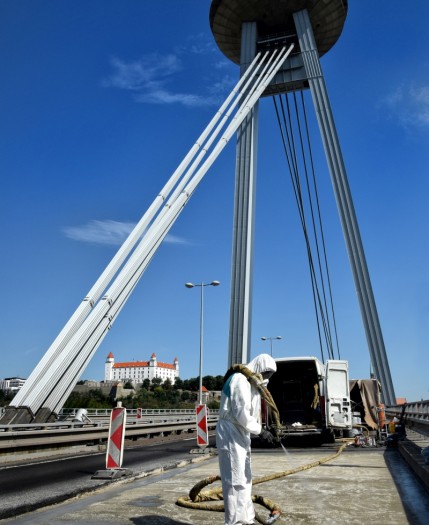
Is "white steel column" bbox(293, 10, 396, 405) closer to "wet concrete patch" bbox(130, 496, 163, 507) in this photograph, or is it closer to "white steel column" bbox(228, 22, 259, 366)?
"white steel column" bbox(228, 22, 259, 366)

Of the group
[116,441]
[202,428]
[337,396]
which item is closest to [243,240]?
[337,396]

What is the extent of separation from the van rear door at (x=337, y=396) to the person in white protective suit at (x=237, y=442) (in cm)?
1049

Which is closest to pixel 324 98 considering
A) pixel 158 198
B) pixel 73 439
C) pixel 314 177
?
pixel 314 177

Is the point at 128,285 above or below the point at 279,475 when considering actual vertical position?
above

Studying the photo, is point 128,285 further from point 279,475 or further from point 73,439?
point 279,475

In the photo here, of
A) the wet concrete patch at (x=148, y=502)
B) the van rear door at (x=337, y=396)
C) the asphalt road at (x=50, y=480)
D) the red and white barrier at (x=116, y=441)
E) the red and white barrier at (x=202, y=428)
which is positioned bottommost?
the wet concrete patch at (x=148, y=502)

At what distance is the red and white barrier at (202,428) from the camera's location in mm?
12133

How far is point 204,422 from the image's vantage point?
41.2 ft

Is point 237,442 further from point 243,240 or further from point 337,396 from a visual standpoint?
point 243,240

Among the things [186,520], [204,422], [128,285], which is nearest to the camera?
[186,520]

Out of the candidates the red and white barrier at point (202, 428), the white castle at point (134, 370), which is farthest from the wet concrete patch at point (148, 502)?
the white castle at point (134, 370)

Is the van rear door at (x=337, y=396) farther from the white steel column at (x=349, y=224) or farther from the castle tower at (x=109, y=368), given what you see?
the castle tower at (x=109, y=368)

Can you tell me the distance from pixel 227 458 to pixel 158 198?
15.7m

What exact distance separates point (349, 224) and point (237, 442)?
65.6 ft
